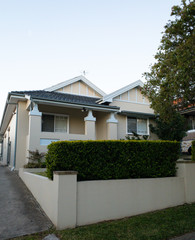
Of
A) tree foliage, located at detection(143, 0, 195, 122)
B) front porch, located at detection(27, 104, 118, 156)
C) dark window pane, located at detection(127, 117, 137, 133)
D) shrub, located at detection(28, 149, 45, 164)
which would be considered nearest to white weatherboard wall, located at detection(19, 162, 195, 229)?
tree foliage, located at detection(143, 0, 195, 122)

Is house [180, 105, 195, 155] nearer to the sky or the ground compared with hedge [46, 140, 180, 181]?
nearer to the sky

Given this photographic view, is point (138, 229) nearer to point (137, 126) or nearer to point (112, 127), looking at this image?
point (112, 127)

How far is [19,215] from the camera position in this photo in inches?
216

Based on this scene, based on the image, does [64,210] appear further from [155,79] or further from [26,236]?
[155,79]

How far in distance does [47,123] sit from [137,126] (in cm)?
665

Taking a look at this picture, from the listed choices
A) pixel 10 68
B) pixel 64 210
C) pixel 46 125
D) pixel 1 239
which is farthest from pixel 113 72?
pixel 1 239

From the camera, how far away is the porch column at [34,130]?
11.3 meters

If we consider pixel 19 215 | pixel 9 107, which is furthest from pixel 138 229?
pixel 9 107

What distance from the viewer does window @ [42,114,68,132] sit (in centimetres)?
1381

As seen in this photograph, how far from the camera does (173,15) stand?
7133 millimetres

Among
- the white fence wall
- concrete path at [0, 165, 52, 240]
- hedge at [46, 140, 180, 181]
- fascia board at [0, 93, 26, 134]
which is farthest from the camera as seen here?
fascia board at [0, 93, 26, 134]

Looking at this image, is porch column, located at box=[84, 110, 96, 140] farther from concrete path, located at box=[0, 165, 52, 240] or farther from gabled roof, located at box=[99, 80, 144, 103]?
concrete path, located at box=[0, 165, 52, 240]

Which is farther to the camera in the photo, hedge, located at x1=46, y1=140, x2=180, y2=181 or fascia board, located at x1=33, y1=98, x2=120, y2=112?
fascia board, located at x1=33, y1=98, x2=120, y2=112

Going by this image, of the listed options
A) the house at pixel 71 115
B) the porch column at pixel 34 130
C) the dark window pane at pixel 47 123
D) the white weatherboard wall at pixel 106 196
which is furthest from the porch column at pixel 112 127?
the white weatherboard wall at pixel 106 196
